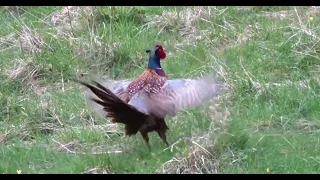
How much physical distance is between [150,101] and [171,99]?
0.53 ft

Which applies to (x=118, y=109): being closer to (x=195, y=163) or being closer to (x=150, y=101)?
(x=150, y=101)

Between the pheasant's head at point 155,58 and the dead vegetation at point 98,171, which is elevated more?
the pheasant's head at point 155,58

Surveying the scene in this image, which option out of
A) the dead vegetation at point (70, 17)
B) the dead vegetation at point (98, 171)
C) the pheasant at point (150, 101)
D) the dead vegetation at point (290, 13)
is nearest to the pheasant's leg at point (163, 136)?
the pheasant at point (150, 101)

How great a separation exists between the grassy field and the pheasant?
0.61 ft

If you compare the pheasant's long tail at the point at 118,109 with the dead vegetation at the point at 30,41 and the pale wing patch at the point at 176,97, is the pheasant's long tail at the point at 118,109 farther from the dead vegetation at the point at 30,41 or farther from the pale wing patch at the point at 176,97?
Answer: the dead vegetation at the point at 30,41

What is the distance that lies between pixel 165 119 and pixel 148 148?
0.29 metres

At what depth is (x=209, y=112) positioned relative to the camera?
23.6ft

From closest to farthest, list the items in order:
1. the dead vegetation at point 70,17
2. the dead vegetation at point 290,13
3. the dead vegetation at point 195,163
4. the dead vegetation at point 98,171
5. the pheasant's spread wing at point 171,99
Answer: the dead vegetation at point 195,163 < the dead vegetation at point 98,171 < the pheasant's spread wing at point 171,99 < the dead vegetation at point 290,13 < the dead vegetation at point 70,17

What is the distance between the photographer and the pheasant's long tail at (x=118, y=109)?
Answer: 21.9 feet

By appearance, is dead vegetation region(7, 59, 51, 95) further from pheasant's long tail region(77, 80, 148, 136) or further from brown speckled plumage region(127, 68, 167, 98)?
pheasant's long tail region(77, 80, 148, 136)

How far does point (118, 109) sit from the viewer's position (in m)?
6.80

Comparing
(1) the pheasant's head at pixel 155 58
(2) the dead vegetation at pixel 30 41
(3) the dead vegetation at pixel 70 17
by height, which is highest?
(3) the dead vegetation at pixel 70 17

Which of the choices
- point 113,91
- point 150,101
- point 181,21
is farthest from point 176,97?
point 181,21

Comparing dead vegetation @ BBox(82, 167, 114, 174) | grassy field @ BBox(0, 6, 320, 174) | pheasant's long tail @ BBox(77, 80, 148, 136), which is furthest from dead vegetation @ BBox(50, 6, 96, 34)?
dead vegetation @ BBox(82, 167, 114, 174)
